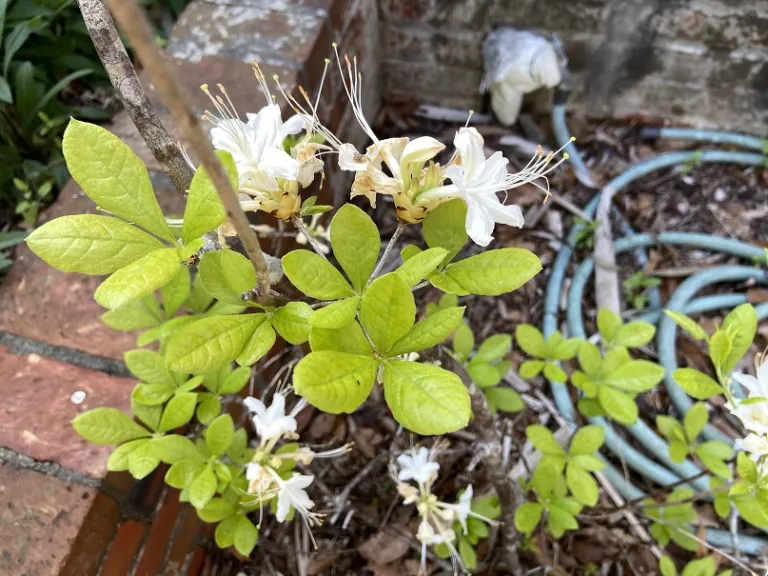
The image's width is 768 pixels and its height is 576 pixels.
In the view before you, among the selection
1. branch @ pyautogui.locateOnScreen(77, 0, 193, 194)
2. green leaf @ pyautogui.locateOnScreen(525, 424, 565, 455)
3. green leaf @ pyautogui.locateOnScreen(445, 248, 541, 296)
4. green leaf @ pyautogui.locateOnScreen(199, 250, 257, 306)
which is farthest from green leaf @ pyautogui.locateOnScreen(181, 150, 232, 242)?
green leaf @ pyautogui.locateOnScreen(525, 424, 565, 455)

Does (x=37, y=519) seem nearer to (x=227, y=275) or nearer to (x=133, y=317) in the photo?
(x=133, y=317)

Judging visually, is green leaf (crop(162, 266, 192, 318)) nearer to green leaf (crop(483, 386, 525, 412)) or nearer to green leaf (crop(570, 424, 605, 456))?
green leaf (crop(483, 386, 525, 412))

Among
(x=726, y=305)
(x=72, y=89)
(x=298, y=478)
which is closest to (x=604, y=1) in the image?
(x=726, y=305)

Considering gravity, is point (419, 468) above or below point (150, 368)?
Result: below

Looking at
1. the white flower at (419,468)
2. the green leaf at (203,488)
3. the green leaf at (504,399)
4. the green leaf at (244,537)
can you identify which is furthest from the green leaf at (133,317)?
the green leaf at (504,399)

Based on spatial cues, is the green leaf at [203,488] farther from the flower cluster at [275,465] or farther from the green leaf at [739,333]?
the green leaf at [739,333]

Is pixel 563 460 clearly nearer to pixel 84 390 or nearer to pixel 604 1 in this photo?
pixel 84 390

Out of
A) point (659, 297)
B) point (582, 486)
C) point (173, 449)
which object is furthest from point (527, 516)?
point (659, 297)
